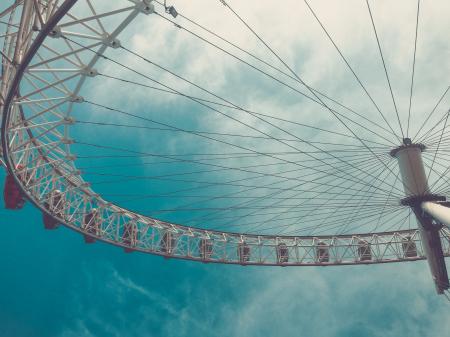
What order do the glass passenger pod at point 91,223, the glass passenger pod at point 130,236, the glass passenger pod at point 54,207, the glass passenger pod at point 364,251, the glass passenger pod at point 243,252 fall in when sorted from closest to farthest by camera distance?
the glass passenger pod at point 54,207 → the glass passenger pod at point 91,223 → the glass passenger pod at point 130,236 → the glass passenger pod at point 364,251 → the glass passenger pod at point 243,252

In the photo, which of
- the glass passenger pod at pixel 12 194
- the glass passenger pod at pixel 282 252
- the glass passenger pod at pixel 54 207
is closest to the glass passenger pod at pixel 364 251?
the glass passenger pod at pixel 282 252

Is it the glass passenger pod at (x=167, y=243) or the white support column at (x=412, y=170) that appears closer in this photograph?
the white support column at (x=412, y=170)

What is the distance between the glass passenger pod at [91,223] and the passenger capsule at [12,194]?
516 centimetres

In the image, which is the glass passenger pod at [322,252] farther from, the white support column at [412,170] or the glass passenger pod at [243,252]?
the white support column at [412,170]

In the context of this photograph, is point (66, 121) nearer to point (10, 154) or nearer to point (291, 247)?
point (10, 154)

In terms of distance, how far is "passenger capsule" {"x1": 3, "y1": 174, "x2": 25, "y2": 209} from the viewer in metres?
25.6

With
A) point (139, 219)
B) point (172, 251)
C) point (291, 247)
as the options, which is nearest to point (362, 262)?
point (291, 247)

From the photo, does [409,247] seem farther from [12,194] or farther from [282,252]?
[12,194]

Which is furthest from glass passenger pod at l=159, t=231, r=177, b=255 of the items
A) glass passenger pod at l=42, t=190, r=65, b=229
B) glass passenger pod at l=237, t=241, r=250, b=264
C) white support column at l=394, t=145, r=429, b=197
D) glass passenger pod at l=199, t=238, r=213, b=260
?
white support column at l=394, t=145, r=429, b=197

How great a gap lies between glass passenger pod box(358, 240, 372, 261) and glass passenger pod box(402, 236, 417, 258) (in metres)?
2.69

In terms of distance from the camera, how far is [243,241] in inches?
1426

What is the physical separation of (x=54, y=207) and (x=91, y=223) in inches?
134

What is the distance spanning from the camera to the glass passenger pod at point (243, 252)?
3594 centimetres

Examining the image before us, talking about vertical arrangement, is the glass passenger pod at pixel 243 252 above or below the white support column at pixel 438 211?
above
